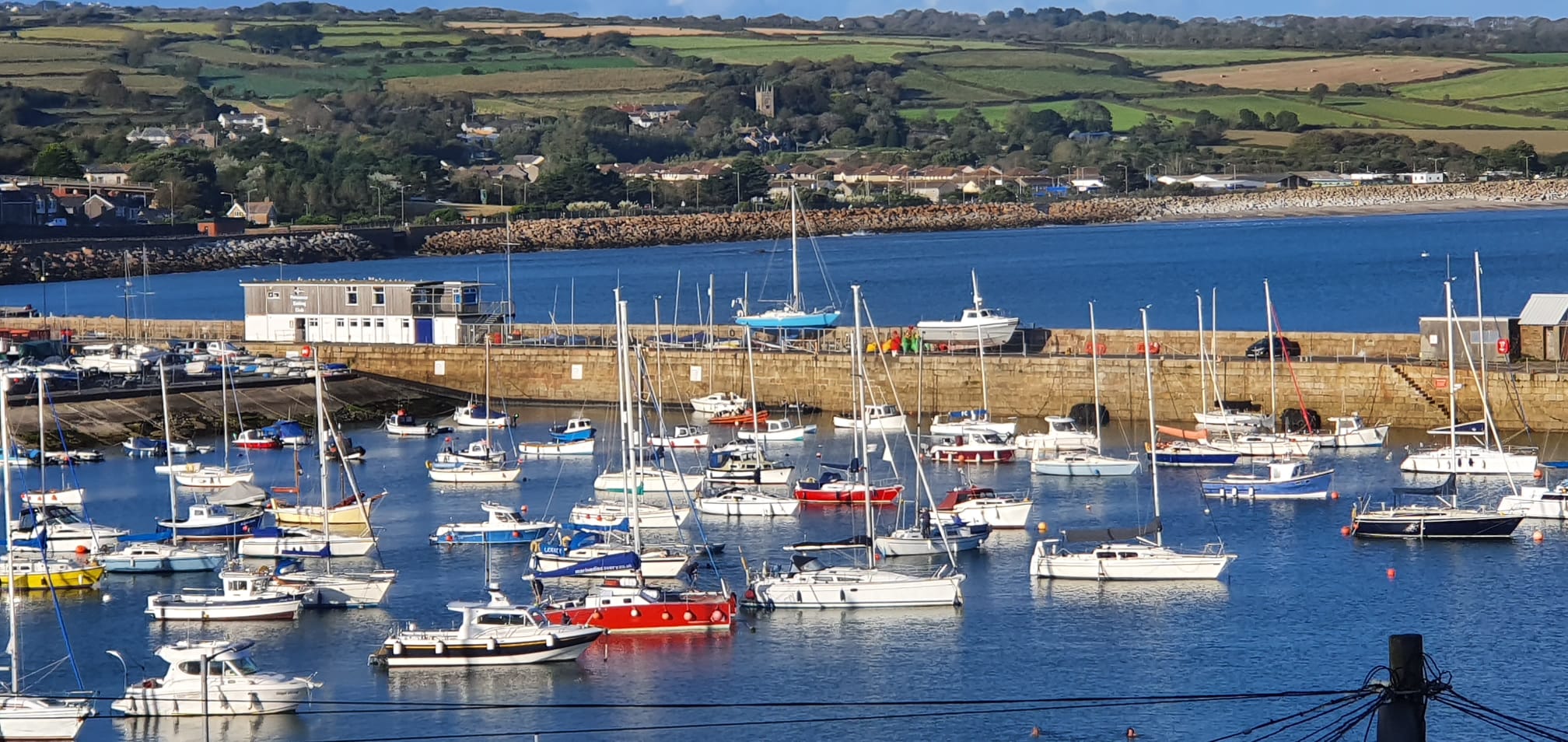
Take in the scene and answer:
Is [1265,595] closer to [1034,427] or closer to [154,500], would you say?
[1034,427]

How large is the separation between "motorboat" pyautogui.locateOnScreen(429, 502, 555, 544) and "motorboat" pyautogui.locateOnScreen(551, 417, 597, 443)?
8.77 metres

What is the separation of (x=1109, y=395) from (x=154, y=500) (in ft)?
57.8

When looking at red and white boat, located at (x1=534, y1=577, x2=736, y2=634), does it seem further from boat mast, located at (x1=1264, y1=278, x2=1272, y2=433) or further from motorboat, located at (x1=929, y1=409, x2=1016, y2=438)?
boat mast, located at (x1=1264, y1=278, x2=1272, y2=433)

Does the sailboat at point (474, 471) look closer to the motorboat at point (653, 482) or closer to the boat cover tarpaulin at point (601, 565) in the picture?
the motorboat at point (653, 482)

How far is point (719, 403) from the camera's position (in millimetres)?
42781

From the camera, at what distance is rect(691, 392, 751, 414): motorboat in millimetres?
42594

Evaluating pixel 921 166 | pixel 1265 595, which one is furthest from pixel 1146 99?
pixel 1265 595

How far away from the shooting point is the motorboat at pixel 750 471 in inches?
1304

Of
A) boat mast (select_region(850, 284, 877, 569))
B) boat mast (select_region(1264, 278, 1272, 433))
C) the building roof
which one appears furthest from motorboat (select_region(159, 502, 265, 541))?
the building roof

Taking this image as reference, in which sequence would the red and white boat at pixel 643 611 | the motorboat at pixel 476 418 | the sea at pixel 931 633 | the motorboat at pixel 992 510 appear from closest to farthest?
the sea at pixel 931 633 < the red and white boat at pixel 643 611 < the motorboat at pixel 992 510 < the motorboat at pixel 476 418

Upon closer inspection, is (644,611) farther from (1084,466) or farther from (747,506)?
(1084,466)

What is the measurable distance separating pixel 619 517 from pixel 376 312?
21.9 m

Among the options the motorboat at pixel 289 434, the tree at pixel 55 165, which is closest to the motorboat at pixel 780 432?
the motorboat at pixel 289 434

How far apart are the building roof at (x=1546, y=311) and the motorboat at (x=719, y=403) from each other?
1487cm
